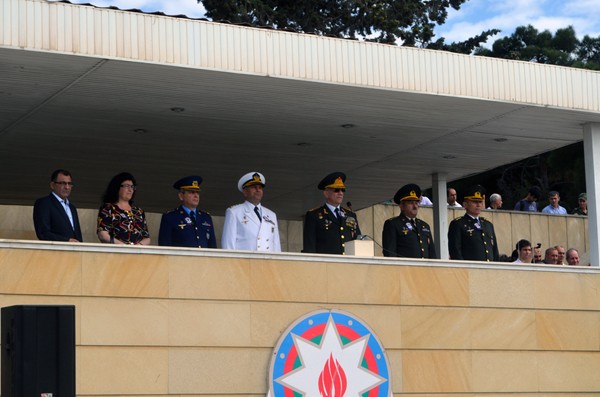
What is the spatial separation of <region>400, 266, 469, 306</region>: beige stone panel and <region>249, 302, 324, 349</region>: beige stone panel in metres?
1.12

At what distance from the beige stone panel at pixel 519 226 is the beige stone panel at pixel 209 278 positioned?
10056 millimetres

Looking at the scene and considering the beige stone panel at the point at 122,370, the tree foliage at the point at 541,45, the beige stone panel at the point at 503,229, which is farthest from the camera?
the tree foliage at the point at 541,45

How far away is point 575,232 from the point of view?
20.9 m

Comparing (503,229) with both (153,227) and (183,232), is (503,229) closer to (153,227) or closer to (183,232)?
(153,227)

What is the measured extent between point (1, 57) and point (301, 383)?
3643mm

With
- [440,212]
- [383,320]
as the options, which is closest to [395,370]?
[383,320]

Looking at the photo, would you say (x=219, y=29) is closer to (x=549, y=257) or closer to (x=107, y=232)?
(x=107, y=232)

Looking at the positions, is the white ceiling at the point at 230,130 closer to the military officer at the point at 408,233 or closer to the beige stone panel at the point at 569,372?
the military officer at the point at 408,233

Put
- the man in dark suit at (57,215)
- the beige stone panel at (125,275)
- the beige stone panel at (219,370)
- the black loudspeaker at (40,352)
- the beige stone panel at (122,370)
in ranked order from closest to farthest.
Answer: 1. the black loudspeaker at (40,352)
2. the beige stone panel at (122,370)
3. the beige stone panel at (125,275)
4. the beige stone panel at (219,370)
5. the man in dark suit at (57,215)

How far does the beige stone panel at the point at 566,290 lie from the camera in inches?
484

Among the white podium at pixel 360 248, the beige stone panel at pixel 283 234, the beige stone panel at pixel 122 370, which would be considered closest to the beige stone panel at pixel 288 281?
the white podium at pixel 360 248

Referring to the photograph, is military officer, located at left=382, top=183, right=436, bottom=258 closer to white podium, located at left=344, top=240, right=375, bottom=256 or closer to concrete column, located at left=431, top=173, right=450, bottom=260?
white podium, located at left=344, top=240, right=375, bottom=256

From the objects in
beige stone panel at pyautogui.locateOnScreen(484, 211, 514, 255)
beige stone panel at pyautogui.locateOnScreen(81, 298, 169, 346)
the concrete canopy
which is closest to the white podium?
the concrete canopy

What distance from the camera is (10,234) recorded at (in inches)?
542
